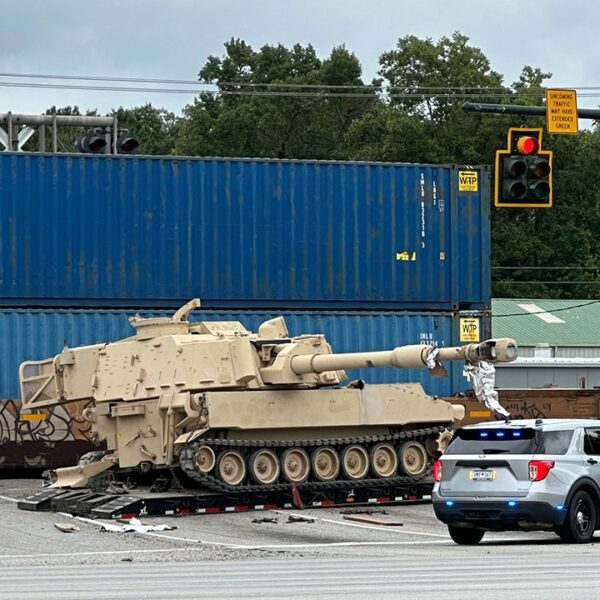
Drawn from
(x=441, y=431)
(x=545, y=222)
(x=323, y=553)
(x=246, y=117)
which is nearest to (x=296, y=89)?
(x=246, y=117)

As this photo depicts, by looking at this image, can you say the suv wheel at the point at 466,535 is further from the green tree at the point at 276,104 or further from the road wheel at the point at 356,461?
the green tree at the point at 276,104

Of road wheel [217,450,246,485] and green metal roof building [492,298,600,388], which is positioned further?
green metal roof building [492,298,600,388]

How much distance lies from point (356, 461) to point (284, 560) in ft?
27.3

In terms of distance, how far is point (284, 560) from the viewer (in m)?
17.2

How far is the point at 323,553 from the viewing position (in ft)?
59.7

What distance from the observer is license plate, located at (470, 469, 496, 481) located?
18.6 metres

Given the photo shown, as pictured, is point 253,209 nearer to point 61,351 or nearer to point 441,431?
point 61,351

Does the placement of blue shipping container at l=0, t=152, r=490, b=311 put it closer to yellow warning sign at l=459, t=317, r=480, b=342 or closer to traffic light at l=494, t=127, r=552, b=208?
yellow warning sign at l=459, t=317, r=480, b=342

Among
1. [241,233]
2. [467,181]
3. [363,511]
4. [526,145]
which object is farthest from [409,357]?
[467,181]

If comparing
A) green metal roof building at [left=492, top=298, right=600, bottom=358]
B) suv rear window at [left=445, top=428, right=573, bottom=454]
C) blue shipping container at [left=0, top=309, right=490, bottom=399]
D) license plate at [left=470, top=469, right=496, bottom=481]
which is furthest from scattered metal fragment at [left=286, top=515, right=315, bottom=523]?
green metal roof building at [left=492, top=298, right=600, bottom=358]

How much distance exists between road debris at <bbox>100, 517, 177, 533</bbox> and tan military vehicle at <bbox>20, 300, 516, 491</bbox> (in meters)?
2.07

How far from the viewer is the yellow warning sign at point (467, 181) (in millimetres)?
32781

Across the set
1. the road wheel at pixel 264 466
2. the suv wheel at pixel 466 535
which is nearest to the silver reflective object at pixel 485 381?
the road wheel at pixel 264 466

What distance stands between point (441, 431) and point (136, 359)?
16.6 feet
